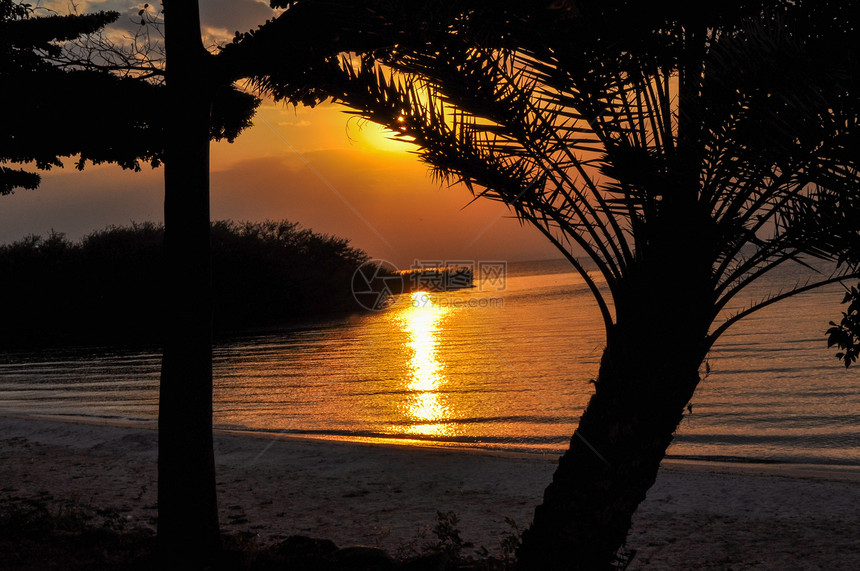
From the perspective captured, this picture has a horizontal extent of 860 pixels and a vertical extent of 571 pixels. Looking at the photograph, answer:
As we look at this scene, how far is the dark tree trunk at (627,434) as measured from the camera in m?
4.23

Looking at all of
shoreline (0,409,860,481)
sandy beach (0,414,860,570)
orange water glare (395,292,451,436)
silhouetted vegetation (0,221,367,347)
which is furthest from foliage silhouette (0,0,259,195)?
silhouetted vegetation (0,221,367,347)

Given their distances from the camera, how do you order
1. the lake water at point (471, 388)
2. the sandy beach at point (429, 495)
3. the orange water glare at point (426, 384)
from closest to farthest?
1. the sandy beach at point (429, 495)
2. the lake water at point (471, 388)
3. the orange water glare at point (426, 384)

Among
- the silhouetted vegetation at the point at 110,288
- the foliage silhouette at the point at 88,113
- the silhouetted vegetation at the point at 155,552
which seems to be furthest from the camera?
the silhouetted vegetation at the point at 110,288

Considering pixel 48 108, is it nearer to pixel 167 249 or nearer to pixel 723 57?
pixel 167 249

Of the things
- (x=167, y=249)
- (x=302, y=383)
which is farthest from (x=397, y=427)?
(x=167, y=249)

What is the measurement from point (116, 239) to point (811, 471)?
4702cm

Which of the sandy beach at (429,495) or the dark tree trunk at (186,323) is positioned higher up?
the dark tree trunk at (186,323)

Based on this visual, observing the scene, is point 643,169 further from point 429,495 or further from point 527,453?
point 527,453

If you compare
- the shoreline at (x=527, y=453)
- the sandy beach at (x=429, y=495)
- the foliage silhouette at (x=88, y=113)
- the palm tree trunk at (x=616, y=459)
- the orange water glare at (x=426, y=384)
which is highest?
the foliage silhouette at (x=88, y=113)

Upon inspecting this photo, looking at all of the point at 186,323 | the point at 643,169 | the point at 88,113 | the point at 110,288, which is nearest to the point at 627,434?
the point at 643,169

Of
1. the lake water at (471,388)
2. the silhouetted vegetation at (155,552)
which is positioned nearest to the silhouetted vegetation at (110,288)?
the lake water at (471,388)

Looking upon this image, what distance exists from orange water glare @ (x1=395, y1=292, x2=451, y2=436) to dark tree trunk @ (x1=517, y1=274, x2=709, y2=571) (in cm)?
796

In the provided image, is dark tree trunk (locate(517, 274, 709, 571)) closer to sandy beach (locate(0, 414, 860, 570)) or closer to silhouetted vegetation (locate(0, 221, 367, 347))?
sandy beach (locate(0, 414, 860, 570))

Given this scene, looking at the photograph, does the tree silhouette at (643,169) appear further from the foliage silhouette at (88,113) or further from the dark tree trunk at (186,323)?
the foliage silhouette at (88,113)
